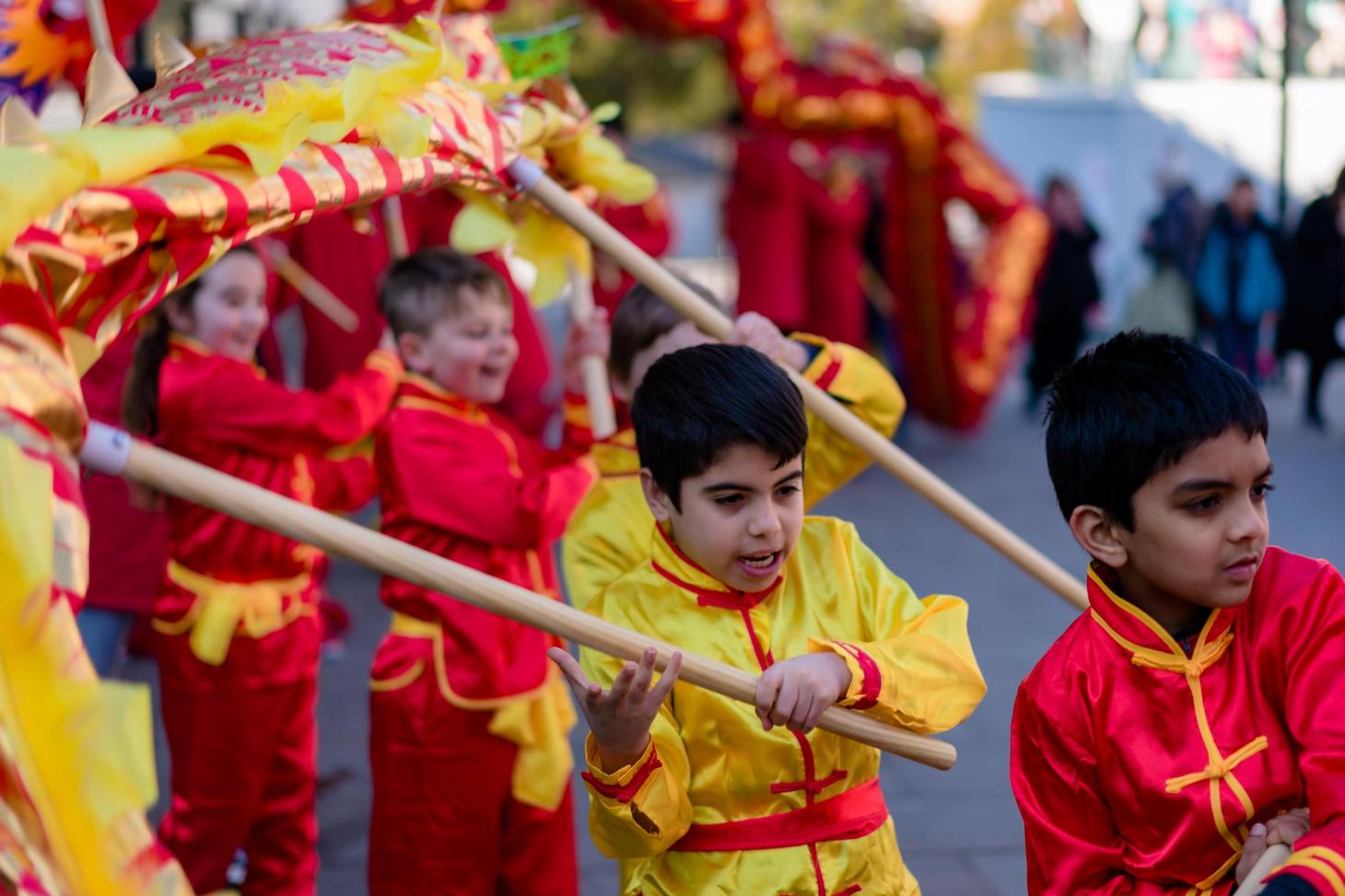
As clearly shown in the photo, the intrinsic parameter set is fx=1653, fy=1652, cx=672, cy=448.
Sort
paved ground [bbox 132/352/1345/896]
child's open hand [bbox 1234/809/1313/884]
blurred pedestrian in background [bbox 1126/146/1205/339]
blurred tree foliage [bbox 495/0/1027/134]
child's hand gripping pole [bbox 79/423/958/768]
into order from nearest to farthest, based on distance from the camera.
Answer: child's hand gripping pole [bbox 79/423/958/768] < child's open hand [bbox 1234/809/1313/884] < paved ground [bbox 132/352/1345/896] < blurred pedestrian in background [bbox 1126/146/1205/339] < blurred tree foliage [bbox 495/0/1027/134]

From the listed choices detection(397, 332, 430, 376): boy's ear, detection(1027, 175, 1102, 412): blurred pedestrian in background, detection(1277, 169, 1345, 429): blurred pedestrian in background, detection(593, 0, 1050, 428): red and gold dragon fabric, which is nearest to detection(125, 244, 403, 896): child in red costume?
detection(397, 332, 430, 376): boy's ear

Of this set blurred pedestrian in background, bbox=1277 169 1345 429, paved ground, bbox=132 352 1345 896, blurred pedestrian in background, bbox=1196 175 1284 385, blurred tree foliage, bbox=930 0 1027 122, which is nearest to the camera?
paved ground, bbox=132 352 1345 896

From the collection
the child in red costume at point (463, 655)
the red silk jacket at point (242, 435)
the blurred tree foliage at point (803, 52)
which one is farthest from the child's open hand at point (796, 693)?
the blurred tree foliage at point (803, 52)

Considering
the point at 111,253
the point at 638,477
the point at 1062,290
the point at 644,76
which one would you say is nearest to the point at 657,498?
the point at 638,477

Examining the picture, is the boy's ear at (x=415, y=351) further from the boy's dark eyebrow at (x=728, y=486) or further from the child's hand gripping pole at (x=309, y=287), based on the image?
the child's hand gripping pole at (x=309, y=287)

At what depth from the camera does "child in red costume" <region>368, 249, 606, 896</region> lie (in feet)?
10.2

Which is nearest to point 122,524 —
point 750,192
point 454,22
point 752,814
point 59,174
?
point 454,22

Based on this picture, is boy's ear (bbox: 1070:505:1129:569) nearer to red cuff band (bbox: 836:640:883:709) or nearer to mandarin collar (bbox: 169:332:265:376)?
red cuff band (bbox: 836:640:883:709)

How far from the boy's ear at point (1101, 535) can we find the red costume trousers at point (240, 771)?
1977 millimetres

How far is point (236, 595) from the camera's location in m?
3.43

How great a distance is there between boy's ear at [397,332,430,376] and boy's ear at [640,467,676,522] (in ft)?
3.46

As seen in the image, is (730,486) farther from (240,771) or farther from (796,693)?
(240,771)

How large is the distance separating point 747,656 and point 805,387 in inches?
23.0

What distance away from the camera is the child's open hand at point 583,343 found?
323cm
